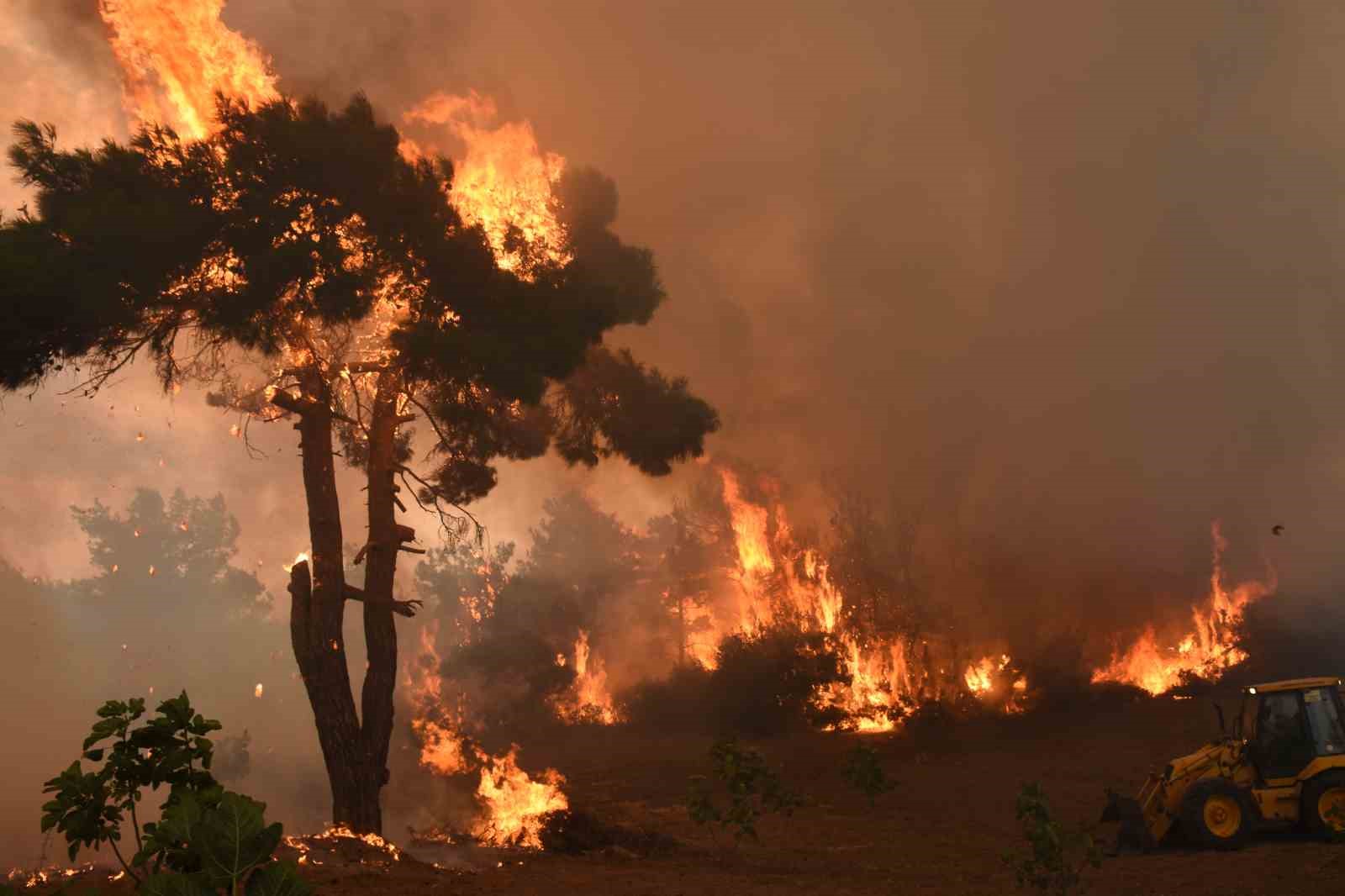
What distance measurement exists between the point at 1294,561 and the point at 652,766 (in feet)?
79.1

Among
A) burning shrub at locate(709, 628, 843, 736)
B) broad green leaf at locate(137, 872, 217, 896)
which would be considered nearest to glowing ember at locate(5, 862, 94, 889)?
broad green leaf at locate(137, 872, 217, 896)

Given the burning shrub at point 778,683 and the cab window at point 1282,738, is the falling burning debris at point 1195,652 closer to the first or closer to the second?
the burning shrub at point 778,683

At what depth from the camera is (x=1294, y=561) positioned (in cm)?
3519

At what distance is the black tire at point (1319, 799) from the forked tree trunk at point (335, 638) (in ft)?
46.7

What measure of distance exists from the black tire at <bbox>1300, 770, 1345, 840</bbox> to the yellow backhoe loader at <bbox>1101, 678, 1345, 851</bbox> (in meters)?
0.01

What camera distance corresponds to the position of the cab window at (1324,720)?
48.7 ft

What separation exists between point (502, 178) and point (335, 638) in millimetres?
9071

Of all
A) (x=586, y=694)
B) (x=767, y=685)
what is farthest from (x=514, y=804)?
(x=586, y=694)

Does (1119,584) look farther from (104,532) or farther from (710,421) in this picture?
Answer: (104,532)

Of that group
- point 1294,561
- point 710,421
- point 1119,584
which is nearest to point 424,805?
point 710,421

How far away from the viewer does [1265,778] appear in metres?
15.0

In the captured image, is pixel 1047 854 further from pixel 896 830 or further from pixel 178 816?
pixel 178 816

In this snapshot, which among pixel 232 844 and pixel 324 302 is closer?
pixel 232 844

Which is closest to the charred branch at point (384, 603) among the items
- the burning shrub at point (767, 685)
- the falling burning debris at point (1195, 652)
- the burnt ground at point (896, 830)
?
the burnt ground at point (896, 830)
